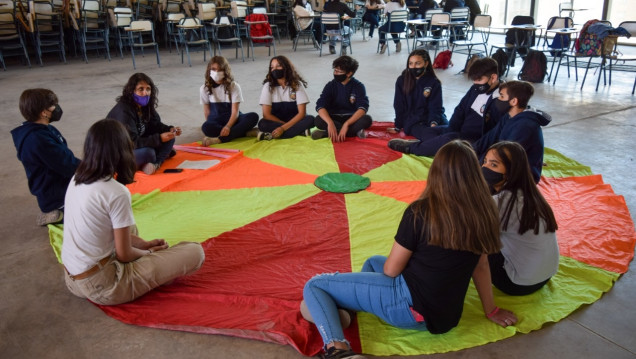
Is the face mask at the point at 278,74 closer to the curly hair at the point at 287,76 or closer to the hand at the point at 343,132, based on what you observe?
the curly hair at the point at 287,76

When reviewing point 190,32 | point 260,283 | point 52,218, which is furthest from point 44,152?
point 190,32

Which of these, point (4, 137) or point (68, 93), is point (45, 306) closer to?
point (4, 137)

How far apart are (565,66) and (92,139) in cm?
971

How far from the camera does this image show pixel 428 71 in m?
5.32

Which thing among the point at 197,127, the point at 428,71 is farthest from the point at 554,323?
the point at 197,127

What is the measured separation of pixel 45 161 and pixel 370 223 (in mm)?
2438

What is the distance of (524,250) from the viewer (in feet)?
8.47

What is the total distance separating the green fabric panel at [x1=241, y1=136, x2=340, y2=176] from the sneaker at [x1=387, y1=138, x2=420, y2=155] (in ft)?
2.08

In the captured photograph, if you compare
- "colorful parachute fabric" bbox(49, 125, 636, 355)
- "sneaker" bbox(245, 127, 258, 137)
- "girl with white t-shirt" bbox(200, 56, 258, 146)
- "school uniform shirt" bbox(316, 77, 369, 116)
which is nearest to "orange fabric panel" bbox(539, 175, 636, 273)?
"colorful parachute fabric" bbox(49, 125, 636, 355)

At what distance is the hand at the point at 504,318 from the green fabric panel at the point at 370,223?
88 cm

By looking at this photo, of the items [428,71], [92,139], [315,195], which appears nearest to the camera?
[92,139]

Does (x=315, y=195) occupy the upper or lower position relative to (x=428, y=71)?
lower

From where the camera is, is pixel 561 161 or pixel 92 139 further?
pixel 561 161

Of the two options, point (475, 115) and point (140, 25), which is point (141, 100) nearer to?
point (475, 115)
